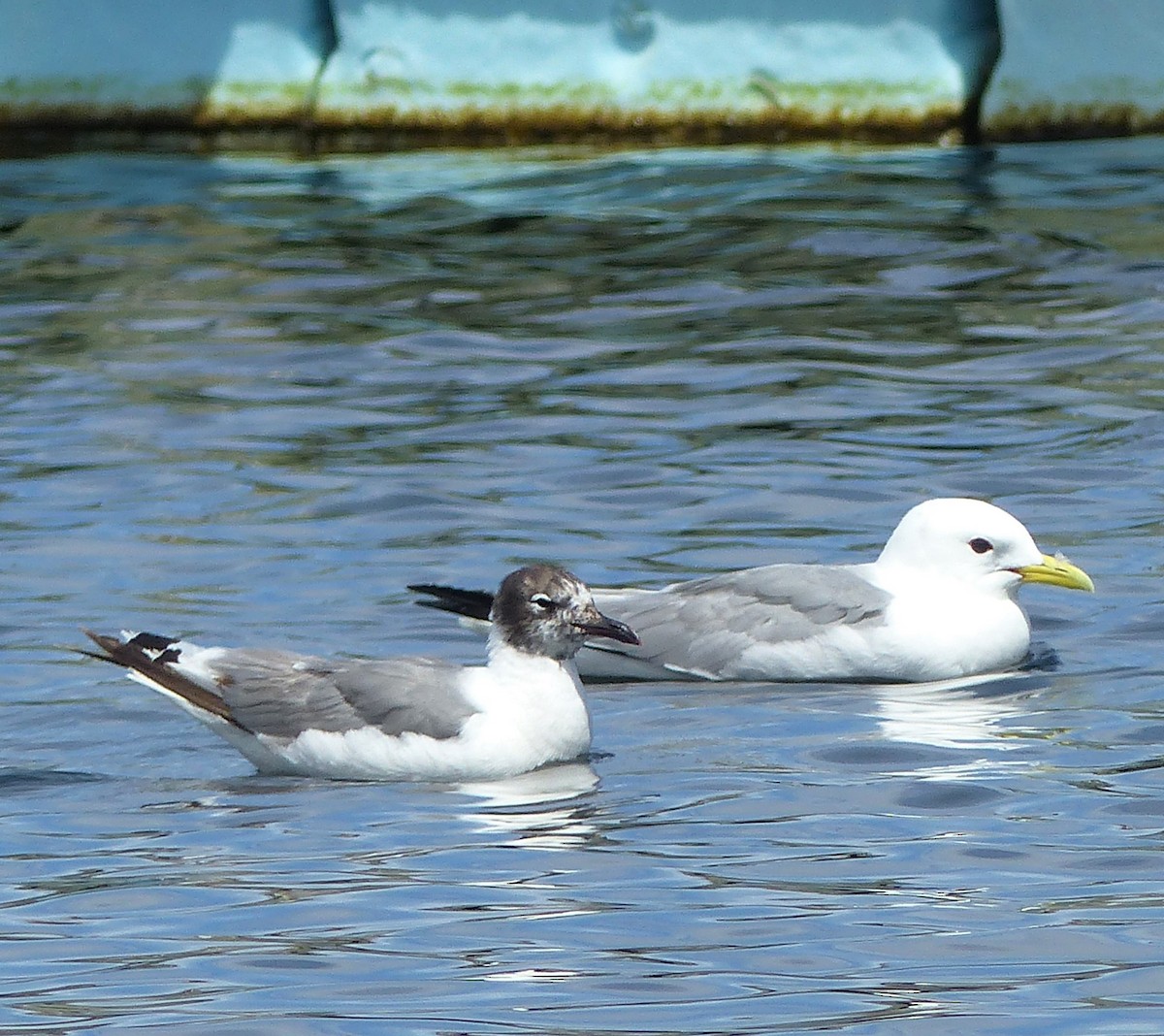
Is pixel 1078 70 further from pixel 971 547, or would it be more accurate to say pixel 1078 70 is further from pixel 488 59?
pixel 971 547

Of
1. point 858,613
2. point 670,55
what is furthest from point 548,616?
point 670,55

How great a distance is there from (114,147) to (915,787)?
14.5m

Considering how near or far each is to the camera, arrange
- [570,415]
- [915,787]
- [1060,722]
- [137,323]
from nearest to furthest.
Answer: [915,787] → [1060,722] → [570,415] → [137,323]

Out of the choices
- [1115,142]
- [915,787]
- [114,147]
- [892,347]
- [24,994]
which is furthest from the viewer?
[114,147]

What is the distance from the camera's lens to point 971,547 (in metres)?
9.31

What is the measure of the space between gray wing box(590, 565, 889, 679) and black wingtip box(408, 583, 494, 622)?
20.7 inches

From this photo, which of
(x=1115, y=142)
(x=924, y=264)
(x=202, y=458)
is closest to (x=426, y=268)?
(x=924, y=264)

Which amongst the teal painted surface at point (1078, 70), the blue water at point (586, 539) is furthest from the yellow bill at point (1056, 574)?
the teal painted surface at point (1078, 70)

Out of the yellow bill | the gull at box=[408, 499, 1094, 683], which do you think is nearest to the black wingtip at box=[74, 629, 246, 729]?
the gull at box=[408, 499, 1094, 683]

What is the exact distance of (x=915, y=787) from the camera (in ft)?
24.5

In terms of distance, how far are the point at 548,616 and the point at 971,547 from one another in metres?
1.86

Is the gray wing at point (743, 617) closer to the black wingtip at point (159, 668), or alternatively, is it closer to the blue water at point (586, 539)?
the blue water at point (586, 539)

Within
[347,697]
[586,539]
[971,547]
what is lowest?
[586,539]

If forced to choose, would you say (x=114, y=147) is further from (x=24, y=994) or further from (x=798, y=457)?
(x=24, y=994)
